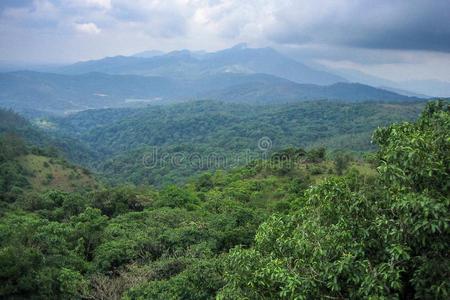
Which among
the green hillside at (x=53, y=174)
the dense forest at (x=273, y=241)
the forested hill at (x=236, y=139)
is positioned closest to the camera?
the dense forest at (x=273, y=241)

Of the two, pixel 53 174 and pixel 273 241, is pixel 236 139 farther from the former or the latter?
pixel 273 241

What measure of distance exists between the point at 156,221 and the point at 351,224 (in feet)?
73.8

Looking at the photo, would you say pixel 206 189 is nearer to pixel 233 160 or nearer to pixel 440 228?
pixel 440 228

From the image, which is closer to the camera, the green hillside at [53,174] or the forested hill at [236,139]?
the green hillside at [53,174]

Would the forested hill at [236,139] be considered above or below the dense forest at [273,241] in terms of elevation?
below

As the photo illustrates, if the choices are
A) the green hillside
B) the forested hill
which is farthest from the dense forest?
the forested hill

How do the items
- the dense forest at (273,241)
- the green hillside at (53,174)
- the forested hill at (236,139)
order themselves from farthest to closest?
1. the forested hill at (236,139)
2. the green hillside at (53,174)
3. the dense forest at (273,241)

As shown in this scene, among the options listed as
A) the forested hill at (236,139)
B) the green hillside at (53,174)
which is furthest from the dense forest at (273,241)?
the forested hill at (236,139)

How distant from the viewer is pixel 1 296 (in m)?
15.0

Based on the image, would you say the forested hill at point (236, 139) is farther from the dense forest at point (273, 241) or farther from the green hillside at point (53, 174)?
the dense forest at point (273, 241)

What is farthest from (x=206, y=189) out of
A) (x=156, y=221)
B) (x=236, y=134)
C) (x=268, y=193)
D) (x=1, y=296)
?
(x=236, y=134)

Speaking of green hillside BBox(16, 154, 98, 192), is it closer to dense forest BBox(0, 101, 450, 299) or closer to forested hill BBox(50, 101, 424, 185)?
forested hill BBox(50, 101, 424, 185)

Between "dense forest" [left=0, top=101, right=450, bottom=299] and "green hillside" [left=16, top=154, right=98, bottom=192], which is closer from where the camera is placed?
"dense forest" [left=0, top=101, right=450, bottom=299]

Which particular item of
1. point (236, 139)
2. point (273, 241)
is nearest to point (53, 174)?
point (273, 241)
